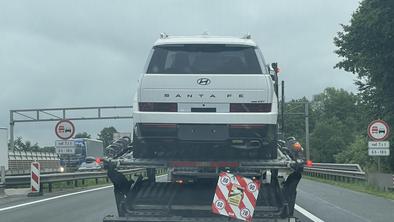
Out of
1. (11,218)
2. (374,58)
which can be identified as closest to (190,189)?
(11,218)

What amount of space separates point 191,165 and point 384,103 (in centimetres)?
2676

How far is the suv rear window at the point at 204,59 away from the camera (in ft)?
27.5

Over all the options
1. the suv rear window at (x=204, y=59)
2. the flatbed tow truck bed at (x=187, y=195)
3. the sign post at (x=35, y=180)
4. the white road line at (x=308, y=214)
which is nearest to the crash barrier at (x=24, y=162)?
the sign post at (x=35, y=180)

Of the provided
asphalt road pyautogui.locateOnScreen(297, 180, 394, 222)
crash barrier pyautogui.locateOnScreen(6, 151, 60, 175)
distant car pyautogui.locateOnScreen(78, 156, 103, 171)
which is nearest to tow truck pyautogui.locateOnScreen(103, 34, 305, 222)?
distant car pyautogui.locateOnScreen(78, 156, 103, 171)

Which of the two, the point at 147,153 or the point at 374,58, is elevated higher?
the point at 374,58

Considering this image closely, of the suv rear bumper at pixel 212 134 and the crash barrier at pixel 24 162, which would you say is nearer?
the suv rear bumper at pixel 212 134

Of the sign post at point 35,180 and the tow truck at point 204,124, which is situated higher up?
the tow truck at point 204,124

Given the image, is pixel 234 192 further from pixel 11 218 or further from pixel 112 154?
pixel 11 218

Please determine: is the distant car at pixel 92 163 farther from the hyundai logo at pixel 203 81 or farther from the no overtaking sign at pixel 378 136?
the no overtaking sign at pixel 378 136

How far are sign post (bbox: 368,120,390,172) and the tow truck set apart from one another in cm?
1613

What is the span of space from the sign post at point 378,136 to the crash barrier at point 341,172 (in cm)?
261

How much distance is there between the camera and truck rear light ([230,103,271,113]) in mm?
8172

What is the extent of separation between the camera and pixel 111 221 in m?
7.75

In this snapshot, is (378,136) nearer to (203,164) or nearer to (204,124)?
(203,164)
